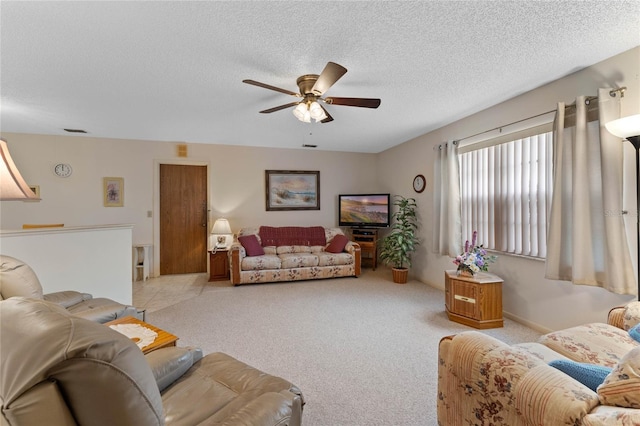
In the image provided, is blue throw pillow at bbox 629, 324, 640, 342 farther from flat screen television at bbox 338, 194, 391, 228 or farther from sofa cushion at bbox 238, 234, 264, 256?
sofa cushion at bbox 238, 234, 264, 256

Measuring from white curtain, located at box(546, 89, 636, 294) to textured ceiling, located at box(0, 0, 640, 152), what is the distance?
0.51 meters

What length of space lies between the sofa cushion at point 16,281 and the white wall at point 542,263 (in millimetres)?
4010

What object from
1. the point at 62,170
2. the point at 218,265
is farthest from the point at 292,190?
the point at 62,170

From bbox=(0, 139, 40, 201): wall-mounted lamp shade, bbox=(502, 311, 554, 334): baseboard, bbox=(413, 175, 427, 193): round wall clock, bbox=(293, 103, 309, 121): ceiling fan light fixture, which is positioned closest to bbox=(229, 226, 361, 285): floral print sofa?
bbox=(413, 175, 427, 193): round wall clock

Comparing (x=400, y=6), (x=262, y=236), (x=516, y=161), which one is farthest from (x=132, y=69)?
(x=516, y=161)

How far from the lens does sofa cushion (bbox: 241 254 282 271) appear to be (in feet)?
14.6

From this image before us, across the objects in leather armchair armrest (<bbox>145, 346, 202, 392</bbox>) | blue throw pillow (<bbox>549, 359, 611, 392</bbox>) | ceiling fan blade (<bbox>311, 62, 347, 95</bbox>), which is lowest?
leather armchair armrest (<bbox>145, 346, 202, 392</bbox>)

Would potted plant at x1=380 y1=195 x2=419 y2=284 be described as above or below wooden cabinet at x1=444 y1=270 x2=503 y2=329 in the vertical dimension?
above

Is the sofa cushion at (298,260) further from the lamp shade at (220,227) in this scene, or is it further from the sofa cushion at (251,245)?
the lamp shade at (220,227)

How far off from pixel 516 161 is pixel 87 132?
611 centimetres

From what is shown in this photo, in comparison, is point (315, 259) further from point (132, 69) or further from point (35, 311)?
point (35, 311)

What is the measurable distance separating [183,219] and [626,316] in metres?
5.74

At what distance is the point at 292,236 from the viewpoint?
533 centimetres

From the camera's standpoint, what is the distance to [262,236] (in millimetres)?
5199
